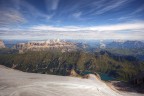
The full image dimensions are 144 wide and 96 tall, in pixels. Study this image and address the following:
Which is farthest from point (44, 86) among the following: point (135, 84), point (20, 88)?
point (135, 84)

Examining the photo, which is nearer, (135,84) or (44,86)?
(44,86)

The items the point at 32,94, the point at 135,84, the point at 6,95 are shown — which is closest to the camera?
the point at 6,95

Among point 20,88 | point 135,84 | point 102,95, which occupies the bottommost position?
point 135,84

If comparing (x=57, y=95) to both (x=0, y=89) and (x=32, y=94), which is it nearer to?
(x=32, y=94)

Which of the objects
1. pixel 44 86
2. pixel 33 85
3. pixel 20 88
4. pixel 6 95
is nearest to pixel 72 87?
pixel 44 86

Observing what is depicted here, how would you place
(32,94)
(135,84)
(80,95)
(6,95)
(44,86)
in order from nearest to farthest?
(6,95) → (32,94) → (80,95) → (44,86) → (135,84)

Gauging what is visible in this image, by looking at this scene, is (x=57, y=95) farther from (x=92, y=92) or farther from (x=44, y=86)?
(x=92, y=92)

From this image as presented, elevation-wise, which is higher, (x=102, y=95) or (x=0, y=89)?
(x=0, y=89)

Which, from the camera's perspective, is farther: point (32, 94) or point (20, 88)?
point (20, 88)

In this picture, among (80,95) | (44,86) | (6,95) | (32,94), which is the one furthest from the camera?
(44,86)
